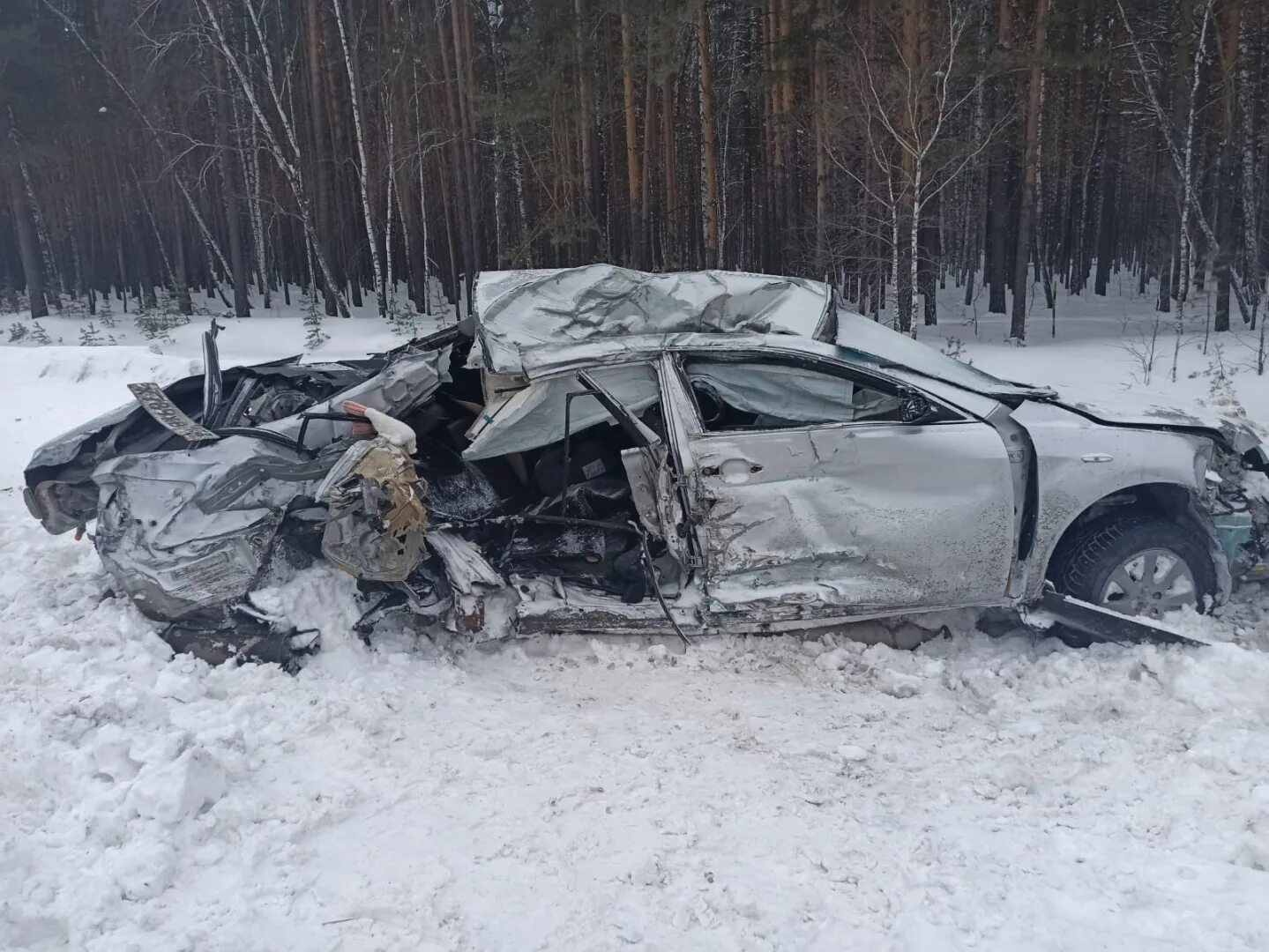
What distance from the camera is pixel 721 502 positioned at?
12.8 feet

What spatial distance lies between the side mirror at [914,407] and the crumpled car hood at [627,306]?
0.55 metres

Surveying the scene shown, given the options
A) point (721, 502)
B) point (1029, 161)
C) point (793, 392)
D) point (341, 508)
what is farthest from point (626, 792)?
point (1029, 161)

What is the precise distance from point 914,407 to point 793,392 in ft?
1.91

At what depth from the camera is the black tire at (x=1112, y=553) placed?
13.2ft

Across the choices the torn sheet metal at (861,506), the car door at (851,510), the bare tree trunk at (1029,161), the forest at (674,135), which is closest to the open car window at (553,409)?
the car door at (851,510)

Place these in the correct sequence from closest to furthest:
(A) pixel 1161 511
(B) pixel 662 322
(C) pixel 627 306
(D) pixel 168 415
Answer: (A) pixel 1161 511 < (D) pixel 168 415 < (B) pixel 662 322 < (C) pixel 627 306

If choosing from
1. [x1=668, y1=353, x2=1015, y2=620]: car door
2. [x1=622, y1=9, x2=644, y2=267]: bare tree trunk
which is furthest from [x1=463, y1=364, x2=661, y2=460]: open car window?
[x1=622, y1=9, x2=644, y2=267]: bare tree trunk

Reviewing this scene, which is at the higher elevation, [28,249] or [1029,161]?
[1029,161]

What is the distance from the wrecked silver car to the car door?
10 millimetres

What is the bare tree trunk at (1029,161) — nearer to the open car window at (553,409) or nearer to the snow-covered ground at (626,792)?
the snow-covered ground at (626,792)

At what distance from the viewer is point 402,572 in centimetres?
400

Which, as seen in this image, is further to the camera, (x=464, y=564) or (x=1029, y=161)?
(x=1029, y=161)

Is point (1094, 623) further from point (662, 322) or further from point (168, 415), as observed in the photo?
point (168, 415)

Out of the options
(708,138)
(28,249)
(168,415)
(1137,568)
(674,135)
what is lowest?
(1137,568)
